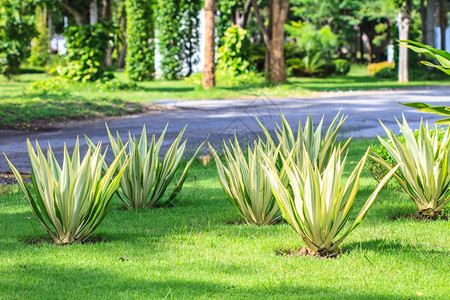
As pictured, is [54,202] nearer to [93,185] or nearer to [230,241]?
[93,185]

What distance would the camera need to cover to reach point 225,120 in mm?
12930

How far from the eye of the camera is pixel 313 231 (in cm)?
390

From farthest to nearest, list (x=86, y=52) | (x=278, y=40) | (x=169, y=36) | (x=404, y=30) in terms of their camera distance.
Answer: (x=169, y=36) → (x=404, y=30) → (x=278, y=40) → (x=86, y=52)

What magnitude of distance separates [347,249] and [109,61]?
42028 mm

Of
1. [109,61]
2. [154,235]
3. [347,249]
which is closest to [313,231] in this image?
[347,249]

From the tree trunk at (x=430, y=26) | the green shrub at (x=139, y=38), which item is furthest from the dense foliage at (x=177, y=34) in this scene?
the tree trunk at (x=430, y=26)

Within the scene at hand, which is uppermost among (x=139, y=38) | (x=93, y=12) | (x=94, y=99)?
(x=93, y=12)

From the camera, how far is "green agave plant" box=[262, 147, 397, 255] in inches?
149

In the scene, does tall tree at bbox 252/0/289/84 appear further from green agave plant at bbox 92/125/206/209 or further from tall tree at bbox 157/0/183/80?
green agave plant at bbox 92/125/206/209

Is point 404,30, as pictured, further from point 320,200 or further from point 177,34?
point 320,200


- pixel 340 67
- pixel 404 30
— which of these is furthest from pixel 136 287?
pixel 340 67

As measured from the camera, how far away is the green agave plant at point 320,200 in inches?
149

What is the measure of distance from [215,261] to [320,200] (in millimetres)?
735

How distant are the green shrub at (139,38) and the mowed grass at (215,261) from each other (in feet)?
73.4
